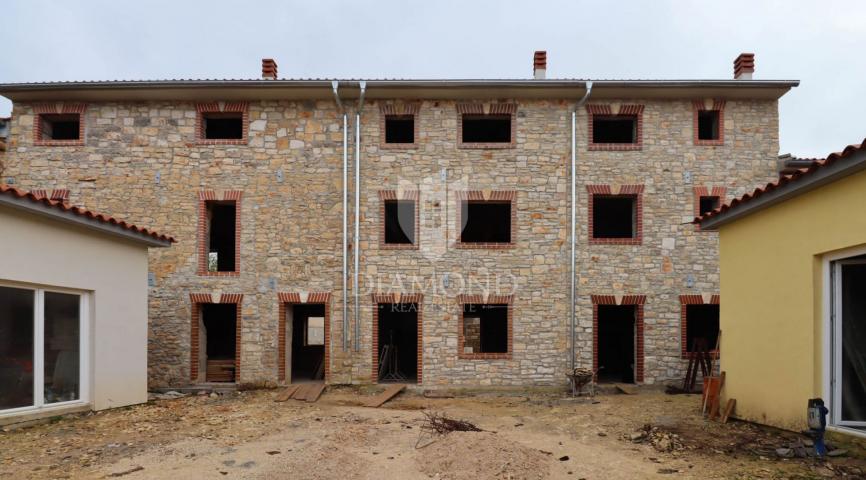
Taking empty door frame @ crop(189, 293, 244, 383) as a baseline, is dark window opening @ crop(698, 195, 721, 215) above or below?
above

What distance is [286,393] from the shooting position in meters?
11.7

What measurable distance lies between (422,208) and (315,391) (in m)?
4.80

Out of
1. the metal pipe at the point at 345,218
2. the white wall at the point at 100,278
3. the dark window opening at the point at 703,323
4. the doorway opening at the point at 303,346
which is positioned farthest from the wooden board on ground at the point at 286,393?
the dark window opening at the point at 703,323

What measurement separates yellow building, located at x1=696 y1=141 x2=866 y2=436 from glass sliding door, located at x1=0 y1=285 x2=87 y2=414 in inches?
409

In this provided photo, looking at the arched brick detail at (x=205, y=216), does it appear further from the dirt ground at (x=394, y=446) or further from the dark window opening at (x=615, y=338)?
the dark window opening at (x=615, y=338)

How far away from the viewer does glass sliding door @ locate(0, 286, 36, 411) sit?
7.61m

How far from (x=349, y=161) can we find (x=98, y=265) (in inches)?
226

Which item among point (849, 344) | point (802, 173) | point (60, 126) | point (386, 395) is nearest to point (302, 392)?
point (386, 395)

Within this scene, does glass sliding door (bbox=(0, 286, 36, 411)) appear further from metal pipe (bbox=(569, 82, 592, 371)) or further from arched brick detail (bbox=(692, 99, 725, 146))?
arched brick detail (bbox=(692, 99, 725, 146))

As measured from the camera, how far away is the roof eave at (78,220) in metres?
7.40

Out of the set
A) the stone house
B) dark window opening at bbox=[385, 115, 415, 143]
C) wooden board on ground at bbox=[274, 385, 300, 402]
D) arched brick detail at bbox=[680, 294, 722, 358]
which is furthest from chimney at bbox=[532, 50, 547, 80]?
wooden board on ground at bbox=[274, 385, 300, 402]

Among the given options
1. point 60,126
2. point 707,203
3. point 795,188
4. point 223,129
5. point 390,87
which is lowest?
point 795,188

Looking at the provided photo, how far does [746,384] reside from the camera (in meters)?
7.91

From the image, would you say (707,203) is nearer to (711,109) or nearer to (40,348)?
(711,109)
